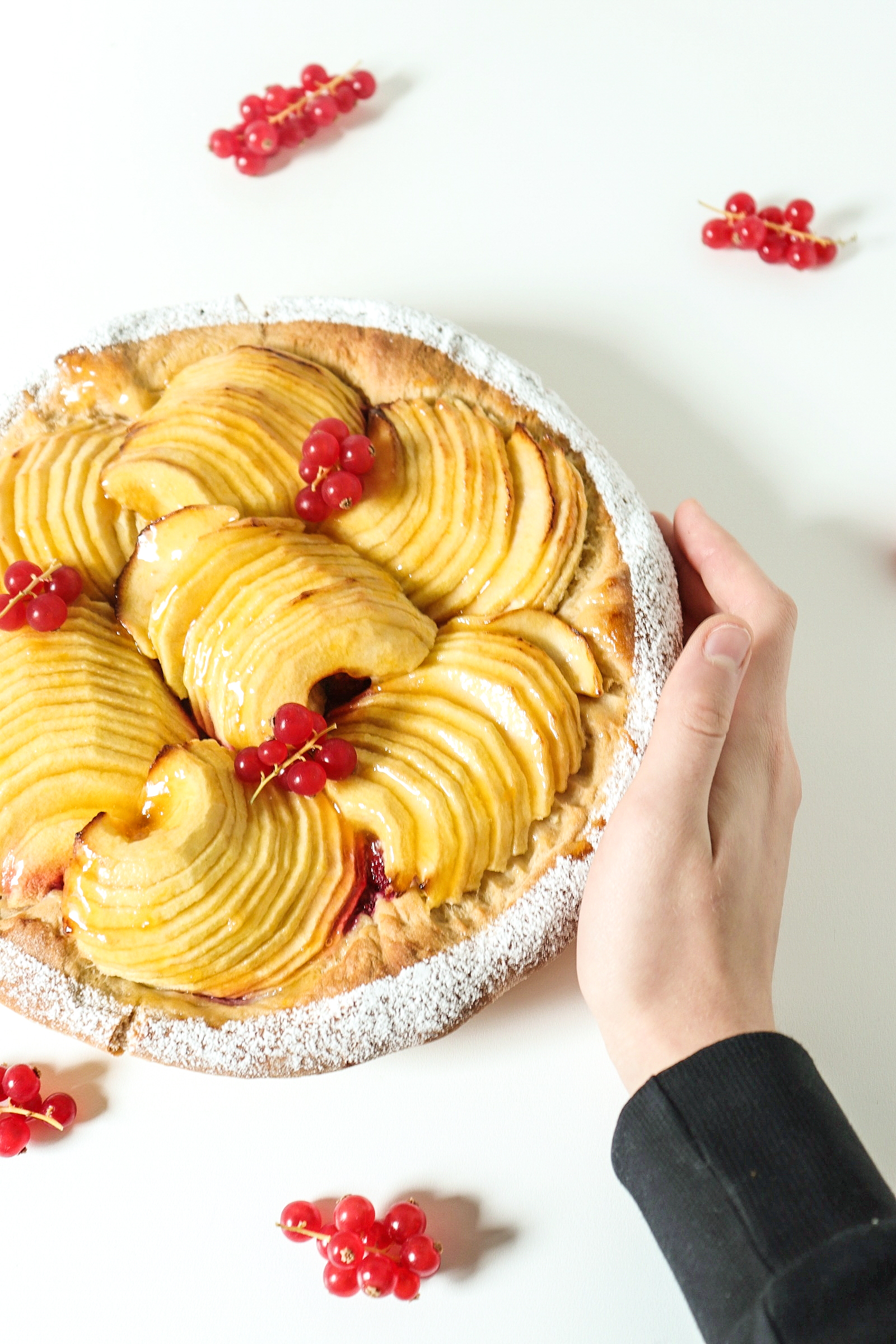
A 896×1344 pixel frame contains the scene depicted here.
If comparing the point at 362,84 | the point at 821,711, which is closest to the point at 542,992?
the point at 821,711

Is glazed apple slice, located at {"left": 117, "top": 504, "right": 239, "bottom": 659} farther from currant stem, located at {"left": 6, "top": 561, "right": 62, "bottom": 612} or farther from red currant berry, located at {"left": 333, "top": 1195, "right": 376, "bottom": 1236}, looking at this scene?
red currant berry, located at {"left": 333, "top": 1195, "right": 376, "bottom": 1236}

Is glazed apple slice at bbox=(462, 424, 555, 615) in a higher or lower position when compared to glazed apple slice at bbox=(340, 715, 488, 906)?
higher

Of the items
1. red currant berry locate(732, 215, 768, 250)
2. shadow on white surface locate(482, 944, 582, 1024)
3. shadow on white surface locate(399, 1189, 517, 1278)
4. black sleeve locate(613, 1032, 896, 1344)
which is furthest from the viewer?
red currant berry locate(732, 215, 768, 250)

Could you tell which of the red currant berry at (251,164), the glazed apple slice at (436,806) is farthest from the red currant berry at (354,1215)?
the red currant berry at (251,164)

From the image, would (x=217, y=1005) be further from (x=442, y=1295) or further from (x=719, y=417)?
(x=719, y=417)

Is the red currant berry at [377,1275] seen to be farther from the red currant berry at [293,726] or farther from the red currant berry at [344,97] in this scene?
the red currant berry at [344,97]

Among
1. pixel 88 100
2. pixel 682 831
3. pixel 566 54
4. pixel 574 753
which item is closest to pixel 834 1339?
pixel 682 831

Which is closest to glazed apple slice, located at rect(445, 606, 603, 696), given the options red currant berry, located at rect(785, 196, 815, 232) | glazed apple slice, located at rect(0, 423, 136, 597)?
glazed apple slice, located at rect(0, 423, 136, 597)
